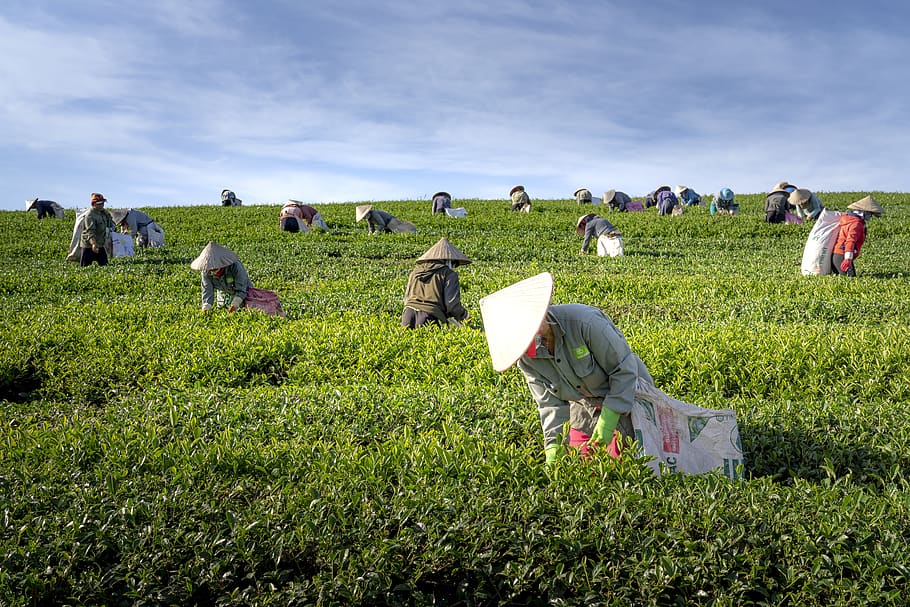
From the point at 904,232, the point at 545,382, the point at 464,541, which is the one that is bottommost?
the point at 464,541

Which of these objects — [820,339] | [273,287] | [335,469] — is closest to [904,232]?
[820,339]

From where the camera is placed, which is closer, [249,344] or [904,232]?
[249,344]

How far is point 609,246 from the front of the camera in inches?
695

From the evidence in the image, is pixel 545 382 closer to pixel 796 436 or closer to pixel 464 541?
pixel 464 541

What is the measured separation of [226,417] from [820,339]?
593cm

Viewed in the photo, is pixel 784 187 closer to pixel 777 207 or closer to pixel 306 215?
pixel 777 207

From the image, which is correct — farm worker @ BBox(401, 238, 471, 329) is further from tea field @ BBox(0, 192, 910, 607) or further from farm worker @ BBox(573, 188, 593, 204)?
farm worker @ BBox(573, 188, 593, 204)

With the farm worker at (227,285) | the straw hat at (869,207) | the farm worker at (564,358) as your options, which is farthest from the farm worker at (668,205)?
the farm worker at (564,358)

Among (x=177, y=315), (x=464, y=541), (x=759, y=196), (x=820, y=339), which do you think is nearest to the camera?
(x=464, y=541)

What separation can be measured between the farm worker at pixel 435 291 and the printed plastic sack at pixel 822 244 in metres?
8.16

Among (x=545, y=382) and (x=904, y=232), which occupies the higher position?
(x=904, y=232)

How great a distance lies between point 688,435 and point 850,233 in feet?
33.3

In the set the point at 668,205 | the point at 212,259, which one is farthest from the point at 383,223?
the point at 212,259

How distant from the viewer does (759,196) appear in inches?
1378
